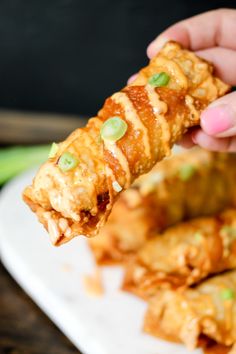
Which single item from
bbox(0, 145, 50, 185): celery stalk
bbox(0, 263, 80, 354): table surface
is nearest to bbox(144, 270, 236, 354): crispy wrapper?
bbox(0, 263, 80, 354): table surface

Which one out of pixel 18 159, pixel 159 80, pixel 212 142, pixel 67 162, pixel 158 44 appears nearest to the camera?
pixel 67 162

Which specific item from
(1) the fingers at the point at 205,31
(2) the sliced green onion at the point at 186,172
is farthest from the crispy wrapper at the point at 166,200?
(1) the fingers at the point at 205,31

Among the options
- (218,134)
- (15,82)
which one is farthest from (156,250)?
(15,82)

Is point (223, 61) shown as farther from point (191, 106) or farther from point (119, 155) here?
point (119, 155)

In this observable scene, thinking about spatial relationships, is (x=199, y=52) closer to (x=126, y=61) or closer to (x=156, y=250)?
(x=156, y=250)

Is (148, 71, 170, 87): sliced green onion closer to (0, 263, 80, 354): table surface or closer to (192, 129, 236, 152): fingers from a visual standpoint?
(192, 129, 236, 152): fingers

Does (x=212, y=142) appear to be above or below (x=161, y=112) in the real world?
below

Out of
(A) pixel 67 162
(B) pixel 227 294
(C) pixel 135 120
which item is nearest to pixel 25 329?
(B) pixel 227 294

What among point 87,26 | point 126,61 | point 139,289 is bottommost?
point 139,289
